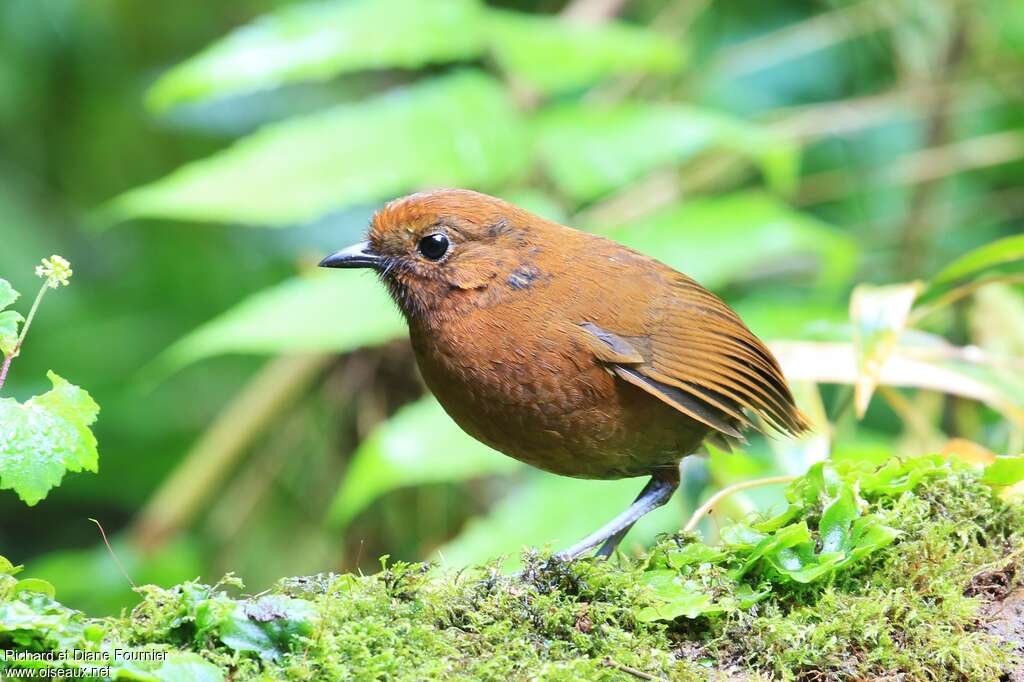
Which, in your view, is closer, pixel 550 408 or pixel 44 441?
pixel 44 441

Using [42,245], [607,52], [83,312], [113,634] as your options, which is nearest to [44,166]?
[42,245]

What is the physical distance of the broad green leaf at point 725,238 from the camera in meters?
3.95

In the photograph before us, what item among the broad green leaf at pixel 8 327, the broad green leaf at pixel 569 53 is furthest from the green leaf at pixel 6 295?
the broad green leaf at pixel 569 53

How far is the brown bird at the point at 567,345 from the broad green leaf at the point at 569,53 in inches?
51.5

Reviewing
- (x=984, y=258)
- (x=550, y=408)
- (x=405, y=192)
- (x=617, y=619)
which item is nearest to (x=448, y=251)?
(x=550, y=408)

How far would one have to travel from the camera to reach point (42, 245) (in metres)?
5.90

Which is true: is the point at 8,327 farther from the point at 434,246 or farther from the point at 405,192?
the point at 405,192

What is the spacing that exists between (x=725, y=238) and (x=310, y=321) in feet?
4.80

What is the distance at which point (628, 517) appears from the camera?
2.80 metres

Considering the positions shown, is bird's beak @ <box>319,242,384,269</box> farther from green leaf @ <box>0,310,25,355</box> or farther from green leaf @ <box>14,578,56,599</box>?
green leaf @ <box>14,578,56,599</box>

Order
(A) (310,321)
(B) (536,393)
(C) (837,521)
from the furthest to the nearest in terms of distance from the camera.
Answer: (A) (310,321) → (B) (536,393) → (C) (837,521)

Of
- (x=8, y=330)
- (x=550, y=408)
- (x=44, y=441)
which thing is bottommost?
(x=44, y=441)

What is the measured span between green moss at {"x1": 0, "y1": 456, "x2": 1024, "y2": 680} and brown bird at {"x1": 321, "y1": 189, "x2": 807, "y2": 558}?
44 cm

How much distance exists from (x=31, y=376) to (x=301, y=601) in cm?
410
